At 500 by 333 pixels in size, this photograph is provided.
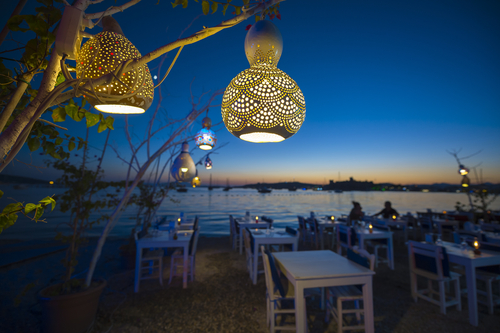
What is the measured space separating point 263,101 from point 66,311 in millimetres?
3182

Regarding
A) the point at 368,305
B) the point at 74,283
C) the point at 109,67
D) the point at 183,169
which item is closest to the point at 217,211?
the point at 183,169

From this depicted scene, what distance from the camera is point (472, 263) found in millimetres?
2975

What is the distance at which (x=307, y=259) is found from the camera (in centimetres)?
293

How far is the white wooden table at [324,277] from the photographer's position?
2312 millimetres

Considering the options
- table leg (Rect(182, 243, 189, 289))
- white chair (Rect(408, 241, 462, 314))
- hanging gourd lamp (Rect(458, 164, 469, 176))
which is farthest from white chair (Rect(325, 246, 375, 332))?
hanging gourd lamp (Rect(458, 164, 469, 176))

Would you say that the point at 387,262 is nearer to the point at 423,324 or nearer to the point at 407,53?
the point at 423,324

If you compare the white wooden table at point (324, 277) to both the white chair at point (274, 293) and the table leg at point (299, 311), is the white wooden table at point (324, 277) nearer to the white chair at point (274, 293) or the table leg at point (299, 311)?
the table leg at point (299, 311)

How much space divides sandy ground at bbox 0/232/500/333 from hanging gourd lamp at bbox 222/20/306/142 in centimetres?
293

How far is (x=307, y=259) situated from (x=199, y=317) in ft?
5.77

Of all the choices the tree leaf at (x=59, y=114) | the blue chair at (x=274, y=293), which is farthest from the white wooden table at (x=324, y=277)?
the tree leaf at (x=59, y=114)

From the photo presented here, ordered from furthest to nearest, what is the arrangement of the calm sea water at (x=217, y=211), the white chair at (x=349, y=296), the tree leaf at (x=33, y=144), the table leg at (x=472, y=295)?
the calm sea water at (x=217, y=211) < the table leg at (x=472, y=295) < the white chair at (x=349, y=296) < the tree leaf at (x=33, y=144)

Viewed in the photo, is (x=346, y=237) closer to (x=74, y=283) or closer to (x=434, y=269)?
(x=434, y=269)

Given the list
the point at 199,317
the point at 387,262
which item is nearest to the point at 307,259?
the point at 199,317

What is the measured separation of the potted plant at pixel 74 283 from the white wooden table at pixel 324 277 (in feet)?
7.90
